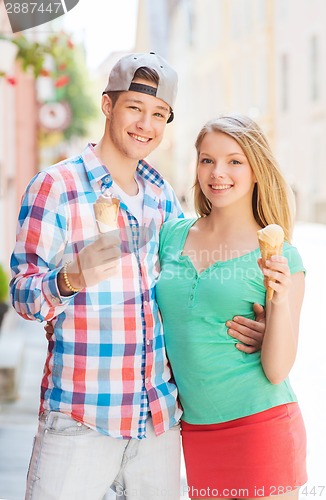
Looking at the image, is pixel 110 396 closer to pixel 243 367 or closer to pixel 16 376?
pixel 243 367

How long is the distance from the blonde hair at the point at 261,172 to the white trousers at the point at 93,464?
0.68m

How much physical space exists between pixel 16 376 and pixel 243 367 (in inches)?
145

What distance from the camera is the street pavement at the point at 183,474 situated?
4.10m

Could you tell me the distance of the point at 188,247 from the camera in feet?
7.72

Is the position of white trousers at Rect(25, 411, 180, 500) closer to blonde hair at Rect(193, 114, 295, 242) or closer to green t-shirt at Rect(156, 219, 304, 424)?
green t-shirt at Rect(156, 219, 304, 424)

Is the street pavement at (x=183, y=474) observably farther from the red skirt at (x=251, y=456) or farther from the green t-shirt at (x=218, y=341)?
the green t-shirt at (x=218, y=341)

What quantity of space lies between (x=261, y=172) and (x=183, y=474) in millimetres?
2308

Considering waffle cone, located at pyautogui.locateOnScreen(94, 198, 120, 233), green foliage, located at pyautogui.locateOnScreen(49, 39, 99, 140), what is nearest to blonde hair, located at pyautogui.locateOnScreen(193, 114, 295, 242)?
waffle cone, located at pyautogui.locateOnScreen(94, 198, 120, 233)

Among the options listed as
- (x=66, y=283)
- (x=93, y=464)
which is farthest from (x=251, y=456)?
(x=66, y=283)

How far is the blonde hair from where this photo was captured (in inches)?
89.2

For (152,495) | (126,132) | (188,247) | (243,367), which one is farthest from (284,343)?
(126,132)

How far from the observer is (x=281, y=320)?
6.86 ft

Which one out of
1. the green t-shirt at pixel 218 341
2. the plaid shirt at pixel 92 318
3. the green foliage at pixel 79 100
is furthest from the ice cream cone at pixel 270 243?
the green foliage at pixel 79 100

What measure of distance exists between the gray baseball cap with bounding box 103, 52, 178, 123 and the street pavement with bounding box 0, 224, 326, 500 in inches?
48.7
